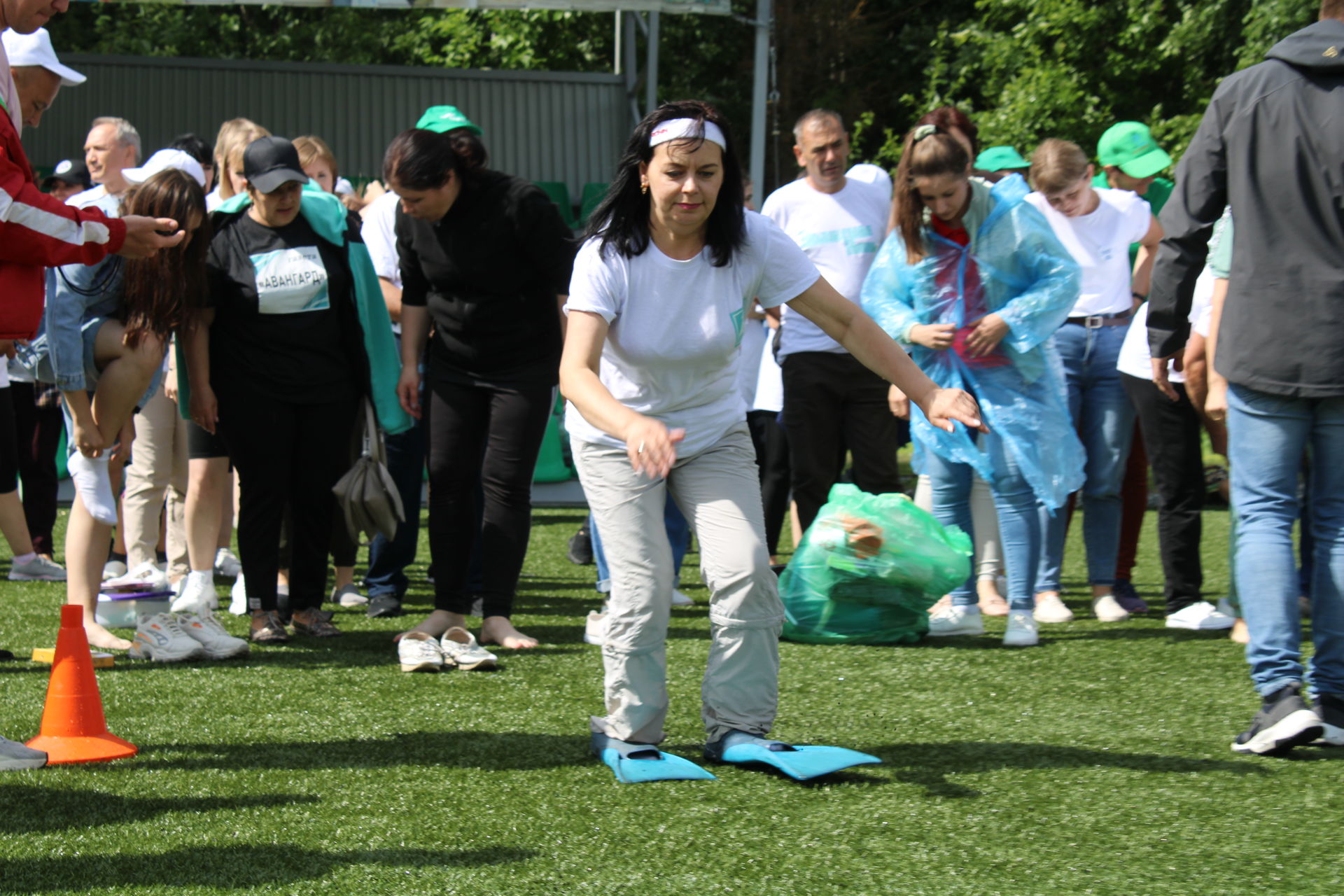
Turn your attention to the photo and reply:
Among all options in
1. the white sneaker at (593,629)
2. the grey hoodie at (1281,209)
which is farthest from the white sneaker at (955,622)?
the grey hoodie at (1281,209)

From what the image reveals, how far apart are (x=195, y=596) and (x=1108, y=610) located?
12.1ft

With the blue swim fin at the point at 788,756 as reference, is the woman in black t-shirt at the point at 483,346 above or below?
above

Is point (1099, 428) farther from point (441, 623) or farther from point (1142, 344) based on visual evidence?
point (441, 623)

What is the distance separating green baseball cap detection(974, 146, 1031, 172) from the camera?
7652 mm

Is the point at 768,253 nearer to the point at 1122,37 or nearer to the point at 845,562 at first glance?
the point at 845,562

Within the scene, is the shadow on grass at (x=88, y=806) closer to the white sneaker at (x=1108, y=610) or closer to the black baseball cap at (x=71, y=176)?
the white sneaker at (x=1108, y=610)

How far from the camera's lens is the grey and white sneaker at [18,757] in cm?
373

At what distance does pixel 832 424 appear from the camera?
6.28 meters

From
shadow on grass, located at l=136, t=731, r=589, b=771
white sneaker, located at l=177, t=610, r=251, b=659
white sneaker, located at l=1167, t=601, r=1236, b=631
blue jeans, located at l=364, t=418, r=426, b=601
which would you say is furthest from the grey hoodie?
blue jeans, located at l=364, t=418, r=426, b=601

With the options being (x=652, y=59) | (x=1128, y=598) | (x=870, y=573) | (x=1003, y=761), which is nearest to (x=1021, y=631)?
(x=870, y=573)

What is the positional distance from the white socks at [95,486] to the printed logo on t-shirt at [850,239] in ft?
9.76

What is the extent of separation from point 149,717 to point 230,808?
42.7 inches

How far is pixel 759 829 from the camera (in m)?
3.26

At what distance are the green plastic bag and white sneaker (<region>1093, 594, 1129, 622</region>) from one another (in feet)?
2.86
